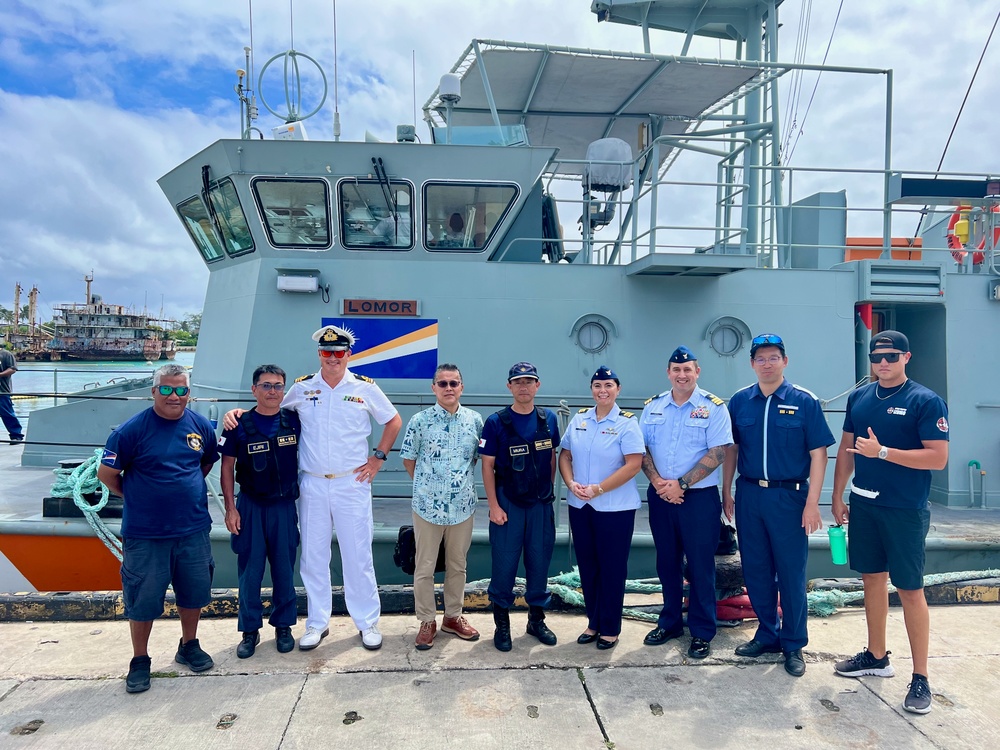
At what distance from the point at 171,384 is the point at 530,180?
3.79 metres

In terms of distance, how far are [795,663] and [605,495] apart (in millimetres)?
1198

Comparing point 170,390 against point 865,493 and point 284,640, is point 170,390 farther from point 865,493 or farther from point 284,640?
point 865,493

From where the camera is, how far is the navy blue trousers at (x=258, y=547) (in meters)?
3.38

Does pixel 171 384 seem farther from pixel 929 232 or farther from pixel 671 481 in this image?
pixel 929 232

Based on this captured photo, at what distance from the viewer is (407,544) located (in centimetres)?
368

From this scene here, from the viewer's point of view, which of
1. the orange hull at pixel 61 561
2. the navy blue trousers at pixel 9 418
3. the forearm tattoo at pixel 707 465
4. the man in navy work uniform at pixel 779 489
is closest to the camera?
the man in navy work uniform at pixel 779 489

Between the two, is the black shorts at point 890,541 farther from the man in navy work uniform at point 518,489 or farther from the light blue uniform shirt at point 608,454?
the man in navy work uniform at point 518,489

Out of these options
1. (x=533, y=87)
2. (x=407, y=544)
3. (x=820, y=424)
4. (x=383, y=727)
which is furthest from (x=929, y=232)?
(x=383, y=727)

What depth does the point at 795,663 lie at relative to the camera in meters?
3.24

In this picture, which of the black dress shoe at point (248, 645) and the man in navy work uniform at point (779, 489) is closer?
the man in navy work uniform at point (779, 489)

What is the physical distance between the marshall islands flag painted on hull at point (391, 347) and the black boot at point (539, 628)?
8.76ft

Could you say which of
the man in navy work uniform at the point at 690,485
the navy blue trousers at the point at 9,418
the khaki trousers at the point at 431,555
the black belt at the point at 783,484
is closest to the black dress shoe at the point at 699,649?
the man in navy work uniform at the point at 690,485

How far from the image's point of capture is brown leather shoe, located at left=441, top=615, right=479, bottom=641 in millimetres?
3605

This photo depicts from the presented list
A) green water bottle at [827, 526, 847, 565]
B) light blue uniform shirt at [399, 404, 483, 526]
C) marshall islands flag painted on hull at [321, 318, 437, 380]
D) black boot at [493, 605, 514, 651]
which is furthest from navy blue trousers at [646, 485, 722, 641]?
marshall islands flag painted on hull at [321, 318, 437, 380]
